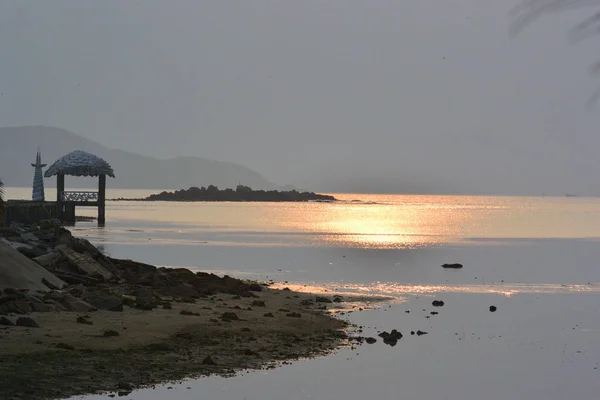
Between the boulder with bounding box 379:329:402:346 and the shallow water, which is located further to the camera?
the boulder with bounding box 379:329:402:346

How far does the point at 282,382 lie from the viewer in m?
16.6

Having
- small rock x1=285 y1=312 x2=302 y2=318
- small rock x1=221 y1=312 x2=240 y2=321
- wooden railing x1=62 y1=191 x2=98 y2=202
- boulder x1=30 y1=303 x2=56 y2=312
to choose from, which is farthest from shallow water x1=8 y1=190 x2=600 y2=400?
wooden railing x1=62 y1=191 x2=98 y2=202

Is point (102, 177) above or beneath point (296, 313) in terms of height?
above

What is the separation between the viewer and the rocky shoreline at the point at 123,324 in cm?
1534

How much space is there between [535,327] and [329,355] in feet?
32.4

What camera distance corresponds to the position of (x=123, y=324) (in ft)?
66.0

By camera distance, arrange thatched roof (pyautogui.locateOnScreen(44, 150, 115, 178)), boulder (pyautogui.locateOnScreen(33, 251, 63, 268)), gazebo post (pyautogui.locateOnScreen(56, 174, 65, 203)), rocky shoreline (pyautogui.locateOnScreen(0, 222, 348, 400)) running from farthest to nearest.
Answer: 1. gazebo post (pyautogui.locateOnScreen(56, 174, 65, 203))
2. thatched roof (pyautogui.locateOnScreen(44, 150, 115, 178))
3. boulder (pyautogui.locateOnScreen(33, 251, 63, 268))
4. rocky shoreline (pyautogui.locateOnScreen(0, 222, 348, 400))

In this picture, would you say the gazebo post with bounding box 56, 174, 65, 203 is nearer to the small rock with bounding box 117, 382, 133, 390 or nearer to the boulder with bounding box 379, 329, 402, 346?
the boulder with bounding box 379, 329, 402, 346

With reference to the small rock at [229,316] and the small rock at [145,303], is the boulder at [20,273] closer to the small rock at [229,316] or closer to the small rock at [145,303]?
the small rock at [145,303]

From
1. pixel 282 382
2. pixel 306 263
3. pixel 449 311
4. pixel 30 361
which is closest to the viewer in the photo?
pixel 30 361

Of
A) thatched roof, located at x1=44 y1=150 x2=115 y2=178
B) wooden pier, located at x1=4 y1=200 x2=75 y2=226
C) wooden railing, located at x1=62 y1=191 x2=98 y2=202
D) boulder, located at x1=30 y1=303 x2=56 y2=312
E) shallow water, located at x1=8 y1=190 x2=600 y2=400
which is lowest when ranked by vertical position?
shallow water, located at x1=8 y1=190 x2=600 y2=400

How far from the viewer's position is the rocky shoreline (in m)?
15.3

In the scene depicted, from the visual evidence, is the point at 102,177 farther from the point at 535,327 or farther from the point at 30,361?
the point at 30,361

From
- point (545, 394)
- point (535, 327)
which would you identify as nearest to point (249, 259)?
point (535, 327)
